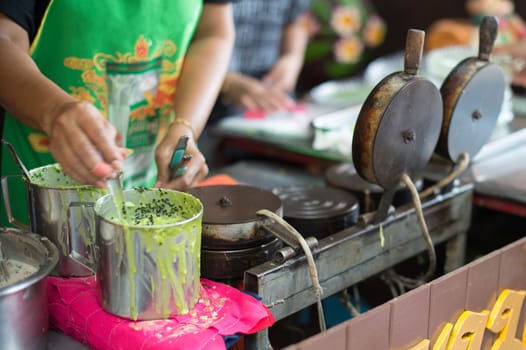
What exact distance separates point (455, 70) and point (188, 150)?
0.61 meters

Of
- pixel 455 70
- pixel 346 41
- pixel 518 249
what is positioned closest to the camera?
pixel 518 249

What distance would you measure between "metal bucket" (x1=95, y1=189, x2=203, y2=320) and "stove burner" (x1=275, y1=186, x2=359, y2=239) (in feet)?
1.12

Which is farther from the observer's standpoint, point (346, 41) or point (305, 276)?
point (346, 41)

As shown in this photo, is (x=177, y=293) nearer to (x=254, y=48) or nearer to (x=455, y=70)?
(x=455, y=70)

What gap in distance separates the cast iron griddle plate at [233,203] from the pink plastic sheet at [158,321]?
0.40ft

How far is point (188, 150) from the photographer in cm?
146

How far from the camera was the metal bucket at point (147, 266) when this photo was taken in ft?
3.34

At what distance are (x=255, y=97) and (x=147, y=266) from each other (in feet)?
5.31

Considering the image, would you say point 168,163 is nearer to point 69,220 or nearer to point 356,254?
point 69,220

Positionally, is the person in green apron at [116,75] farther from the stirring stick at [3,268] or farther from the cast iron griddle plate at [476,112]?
the cast iron griddle plate at [476,112]

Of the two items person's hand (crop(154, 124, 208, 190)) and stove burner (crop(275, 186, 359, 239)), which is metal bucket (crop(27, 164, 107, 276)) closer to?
person's hand (crop(154, 124, 208, 190))

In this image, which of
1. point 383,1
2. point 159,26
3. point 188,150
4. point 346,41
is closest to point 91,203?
point 188,150

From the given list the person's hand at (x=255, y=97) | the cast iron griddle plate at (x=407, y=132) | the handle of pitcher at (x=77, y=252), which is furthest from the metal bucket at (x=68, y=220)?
the person's hand at (x=255, y=97)

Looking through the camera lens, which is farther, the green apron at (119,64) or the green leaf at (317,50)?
the green leaf at (317,50)
